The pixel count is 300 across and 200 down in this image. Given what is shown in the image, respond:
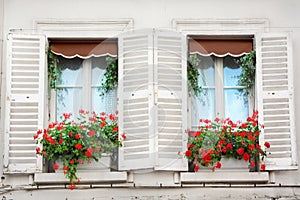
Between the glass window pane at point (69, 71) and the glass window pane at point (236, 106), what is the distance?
1.67 meters

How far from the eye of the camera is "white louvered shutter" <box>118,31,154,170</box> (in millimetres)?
6770

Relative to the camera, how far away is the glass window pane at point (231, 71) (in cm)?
726

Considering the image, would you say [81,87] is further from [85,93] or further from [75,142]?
[75,142]

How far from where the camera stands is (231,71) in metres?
7.30

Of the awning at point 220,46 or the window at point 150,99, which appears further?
the awning at point 220,46

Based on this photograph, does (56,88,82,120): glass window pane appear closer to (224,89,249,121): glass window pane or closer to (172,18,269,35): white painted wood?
(172,18,269,35): white painted wood

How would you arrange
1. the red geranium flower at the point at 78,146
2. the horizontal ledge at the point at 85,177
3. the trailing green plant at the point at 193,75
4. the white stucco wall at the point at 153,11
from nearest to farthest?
the red geranium flower at the point at 78,146 < the horizontal ledge at the point at 85,177 < the trailing green plant at the point at 193,75 < the white stucco wall at the point at 153,11

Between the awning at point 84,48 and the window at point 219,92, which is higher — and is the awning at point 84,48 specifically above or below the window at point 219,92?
above

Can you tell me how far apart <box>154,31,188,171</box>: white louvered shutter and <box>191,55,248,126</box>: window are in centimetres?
29

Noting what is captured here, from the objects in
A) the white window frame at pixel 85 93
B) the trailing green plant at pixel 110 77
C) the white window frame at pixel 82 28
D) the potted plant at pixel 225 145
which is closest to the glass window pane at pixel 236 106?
the potted plant at pixel 225 145

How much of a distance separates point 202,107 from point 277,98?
82cm

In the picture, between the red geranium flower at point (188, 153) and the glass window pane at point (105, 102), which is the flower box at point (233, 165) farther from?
the glass window pane at point (105, 102)

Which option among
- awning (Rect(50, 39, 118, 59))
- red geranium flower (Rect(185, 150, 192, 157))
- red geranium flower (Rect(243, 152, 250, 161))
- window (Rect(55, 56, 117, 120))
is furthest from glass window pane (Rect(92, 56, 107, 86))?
red geranium flower (Rect(243, 152, 250, 161))

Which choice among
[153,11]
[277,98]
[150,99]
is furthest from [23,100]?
[277,98]
